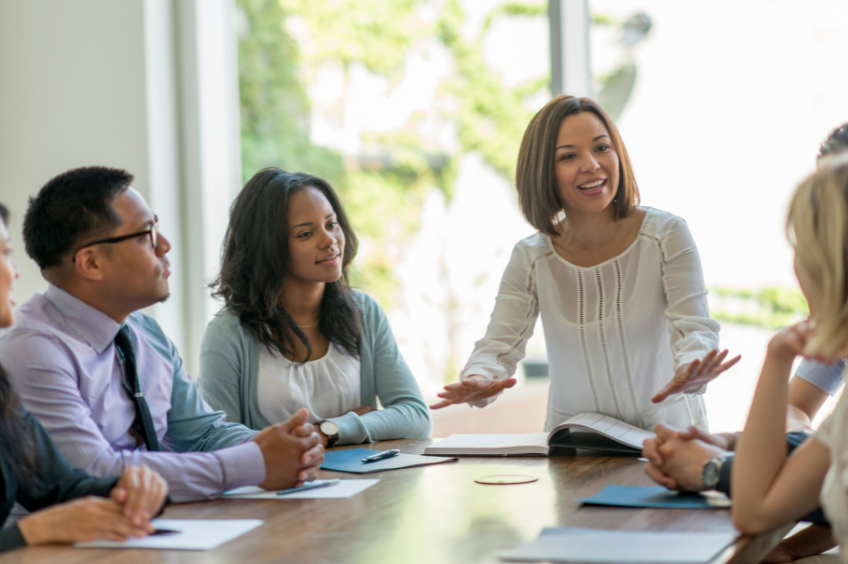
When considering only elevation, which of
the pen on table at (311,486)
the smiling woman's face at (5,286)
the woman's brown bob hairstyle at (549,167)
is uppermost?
the woman's brown bob hairstyle at (549,167)

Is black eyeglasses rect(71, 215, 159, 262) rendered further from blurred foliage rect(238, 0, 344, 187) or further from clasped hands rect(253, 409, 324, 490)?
blurred foliage rect(238, 0, 344, 187)

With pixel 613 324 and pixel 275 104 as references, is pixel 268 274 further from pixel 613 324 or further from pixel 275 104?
pixel 275 104

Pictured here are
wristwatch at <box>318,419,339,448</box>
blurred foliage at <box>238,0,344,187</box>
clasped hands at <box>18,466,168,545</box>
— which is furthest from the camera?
blurred foliage at <box>238,0,344,187</box>

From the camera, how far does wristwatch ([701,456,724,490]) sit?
1.45 metres

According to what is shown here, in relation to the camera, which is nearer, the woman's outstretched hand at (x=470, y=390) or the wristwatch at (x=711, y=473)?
the wristwatch at (x=711, y=473)

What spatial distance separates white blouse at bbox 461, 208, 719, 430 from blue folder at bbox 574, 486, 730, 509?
682mm

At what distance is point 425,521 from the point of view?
1.42 m

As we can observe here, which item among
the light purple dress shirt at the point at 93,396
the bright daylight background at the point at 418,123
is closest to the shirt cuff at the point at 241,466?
the light purple dress shirt at the point at 93,396

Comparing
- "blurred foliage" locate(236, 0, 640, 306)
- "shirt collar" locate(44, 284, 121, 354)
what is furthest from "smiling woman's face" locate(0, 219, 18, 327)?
→ "blurred foliage" locate(236, 0, 640, 306)

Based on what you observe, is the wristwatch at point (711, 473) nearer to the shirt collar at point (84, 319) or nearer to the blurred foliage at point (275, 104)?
the shirt collar at point (84, 319)

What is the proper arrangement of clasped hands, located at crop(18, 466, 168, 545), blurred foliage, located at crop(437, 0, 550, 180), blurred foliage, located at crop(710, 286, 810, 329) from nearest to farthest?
clasped hands, located at crop(18, 466, 168, 545), blurred foliage, located at crop(710, 286, 810, 329), blurred foliage, located at crop(437, 0, 550, 180)

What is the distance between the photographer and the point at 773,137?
537 cm

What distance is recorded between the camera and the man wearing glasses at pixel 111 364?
5.21ft

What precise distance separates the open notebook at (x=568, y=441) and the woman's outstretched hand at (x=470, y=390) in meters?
0.11
